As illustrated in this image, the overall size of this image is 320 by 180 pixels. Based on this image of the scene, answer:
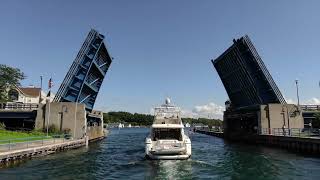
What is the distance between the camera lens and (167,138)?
2570cm

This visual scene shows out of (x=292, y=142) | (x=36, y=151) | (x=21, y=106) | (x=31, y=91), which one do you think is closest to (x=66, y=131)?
(x=21, y=106)

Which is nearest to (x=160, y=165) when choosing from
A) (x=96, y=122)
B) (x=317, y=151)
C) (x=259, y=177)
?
(x=259, y=177)

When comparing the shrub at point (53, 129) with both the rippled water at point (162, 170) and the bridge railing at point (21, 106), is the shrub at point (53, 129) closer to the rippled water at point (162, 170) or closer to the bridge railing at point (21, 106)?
the bridge railing at point (21, 106)

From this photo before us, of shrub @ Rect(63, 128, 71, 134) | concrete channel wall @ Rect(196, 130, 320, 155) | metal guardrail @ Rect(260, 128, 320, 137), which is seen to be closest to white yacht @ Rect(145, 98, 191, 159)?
concrete channel wall @ Rect(196, 130, 320, 155)

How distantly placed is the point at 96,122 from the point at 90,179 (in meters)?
43.9

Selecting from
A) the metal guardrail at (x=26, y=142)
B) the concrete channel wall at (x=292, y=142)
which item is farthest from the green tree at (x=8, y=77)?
the concrete channel wall at (x=292, y=142)

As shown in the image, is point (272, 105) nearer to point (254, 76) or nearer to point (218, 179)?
point (254, 76)

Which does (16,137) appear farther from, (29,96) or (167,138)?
(29,96)

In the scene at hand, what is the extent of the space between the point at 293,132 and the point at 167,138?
18048 mm

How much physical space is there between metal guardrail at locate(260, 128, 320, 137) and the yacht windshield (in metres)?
13.9

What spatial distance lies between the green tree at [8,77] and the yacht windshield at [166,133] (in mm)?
35949

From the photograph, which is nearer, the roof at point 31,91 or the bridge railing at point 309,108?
the bridge railing at point 309,108

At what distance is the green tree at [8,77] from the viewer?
5426cm

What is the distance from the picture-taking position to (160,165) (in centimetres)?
2034
